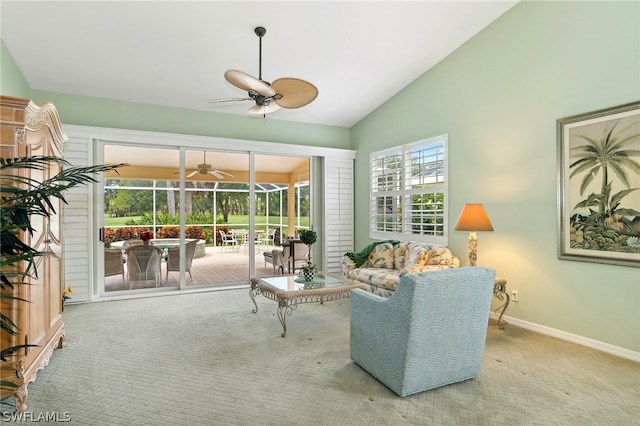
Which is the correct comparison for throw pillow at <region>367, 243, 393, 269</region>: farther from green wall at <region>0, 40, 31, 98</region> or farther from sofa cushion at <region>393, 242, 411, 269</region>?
green wall at <region>0, 40, 31, 98</region>

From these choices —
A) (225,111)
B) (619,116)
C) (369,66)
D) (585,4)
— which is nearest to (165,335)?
(225,111)

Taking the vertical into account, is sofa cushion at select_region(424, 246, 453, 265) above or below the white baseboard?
above

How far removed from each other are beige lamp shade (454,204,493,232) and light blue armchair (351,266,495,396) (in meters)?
1.53

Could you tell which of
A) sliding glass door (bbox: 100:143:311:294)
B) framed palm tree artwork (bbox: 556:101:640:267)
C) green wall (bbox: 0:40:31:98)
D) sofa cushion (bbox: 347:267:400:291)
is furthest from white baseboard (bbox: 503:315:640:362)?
green wall (bbox: 0:40:31:98)

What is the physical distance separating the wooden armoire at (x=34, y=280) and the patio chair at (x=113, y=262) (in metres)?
2.27

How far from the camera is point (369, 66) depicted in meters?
5.24

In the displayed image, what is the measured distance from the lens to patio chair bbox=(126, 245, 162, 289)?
586 centimetres

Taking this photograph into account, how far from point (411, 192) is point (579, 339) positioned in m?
2.94

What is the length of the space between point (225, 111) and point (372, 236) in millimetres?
3445

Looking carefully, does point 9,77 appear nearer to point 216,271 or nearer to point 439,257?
point 216,271

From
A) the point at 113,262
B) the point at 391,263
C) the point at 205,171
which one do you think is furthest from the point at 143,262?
the point at 391,263

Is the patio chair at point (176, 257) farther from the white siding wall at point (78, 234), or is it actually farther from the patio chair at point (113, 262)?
the white siding wall at point (78, 234)

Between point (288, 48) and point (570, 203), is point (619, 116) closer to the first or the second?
point (570, 203)

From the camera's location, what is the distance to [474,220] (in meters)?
4.09
